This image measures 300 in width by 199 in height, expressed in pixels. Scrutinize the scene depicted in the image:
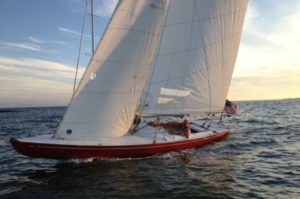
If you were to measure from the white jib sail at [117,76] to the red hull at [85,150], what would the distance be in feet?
2.34

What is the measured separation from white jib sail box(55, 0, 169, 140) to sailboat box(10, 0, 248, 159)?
48mm

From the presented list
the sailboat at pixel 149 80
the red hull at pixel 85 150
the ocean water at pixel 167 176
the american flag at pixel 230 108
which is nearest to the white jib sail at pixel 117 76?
the sailboat at pixel 149 80

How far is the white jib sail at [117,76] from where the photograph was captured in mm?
16141

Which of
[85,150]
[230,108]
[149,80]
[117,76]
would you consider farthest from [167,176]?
[230,108]

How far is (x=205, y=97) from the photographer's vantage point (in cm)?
2042

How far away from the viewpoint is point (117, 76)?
1683 cm

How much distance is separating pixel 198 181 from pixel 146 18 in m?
8.77

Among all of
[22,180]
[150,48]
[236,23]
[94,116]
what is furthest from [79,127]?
[236,23]

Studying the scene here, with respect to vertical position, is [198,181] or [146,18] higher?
[146,18]

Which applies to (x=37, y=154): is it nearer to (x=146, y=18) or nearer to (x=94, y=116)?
(x=94, y=116)

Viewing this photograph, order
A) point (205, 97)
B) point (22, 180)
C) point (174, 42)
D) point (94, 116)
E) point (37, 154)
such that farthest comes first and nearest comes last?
point (205, 97) < point (174, 42) < point (94, 116) < point (37, 154) < point (22, 180)

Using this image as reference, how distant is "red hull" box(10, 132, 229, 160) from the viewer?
15.2 metres

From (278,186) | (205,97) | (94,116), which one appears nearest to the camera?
(278,186)

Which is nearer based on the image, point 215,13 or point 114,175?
point 114,175
